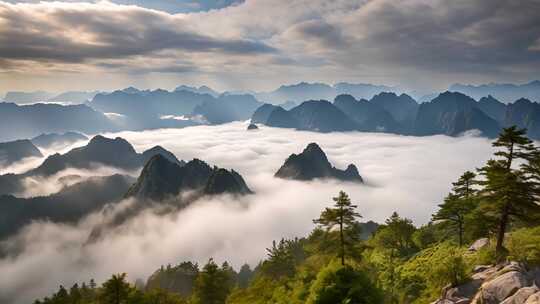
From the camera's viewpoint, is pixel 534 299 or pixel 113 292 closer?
pixel 534 299

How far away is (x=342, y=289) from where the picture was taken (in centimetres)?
2555

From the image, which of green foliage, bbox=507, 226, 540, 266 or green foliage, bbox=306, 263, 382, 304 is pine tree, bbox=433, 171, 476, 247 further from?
green foliage, bbox=306, 263, 382, 304

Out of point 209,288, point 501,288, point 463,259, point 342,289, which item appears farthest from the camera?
point 209,288

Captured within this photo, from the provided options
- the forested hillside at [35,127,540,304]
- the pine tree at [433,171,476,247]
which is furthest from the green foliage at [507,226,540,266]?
the pine tree at [433,171,476,247]

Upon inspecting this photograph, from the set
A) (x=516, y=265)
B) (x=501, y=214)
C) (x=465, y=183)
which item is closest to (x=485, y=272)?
(x=516, y=265)

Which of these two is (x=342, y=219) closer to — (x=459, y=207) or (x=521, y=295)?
(x=521, y=295)

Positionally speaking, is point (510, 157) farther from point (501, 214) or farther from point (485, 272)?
point (485, 272)

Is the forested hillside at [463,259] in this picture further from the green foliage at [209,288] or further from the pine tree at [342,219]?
the green foliage at [209,288]

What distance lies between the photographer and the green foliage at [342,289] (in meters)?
25.0

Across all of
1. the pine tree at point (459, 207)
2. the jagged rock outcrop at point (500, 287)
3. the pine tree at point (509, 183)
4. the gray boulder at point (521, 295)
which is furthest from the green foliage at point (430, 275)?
the pine tree at point (459, 207)

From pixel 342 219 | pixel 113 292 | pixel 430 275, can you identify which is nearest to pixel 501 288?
pixel 430 275

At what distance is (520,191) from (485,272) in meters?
7.90

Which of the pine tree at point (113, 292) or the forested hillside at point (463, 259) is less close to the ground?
the forested hillside at point (463, 259)

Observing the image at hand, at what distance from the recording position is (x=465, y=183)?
186 ft
